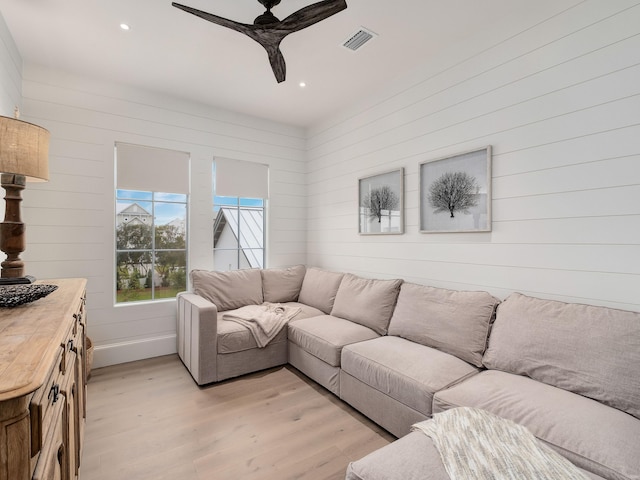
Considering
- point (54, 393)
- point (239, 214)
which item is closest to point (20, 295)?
point (54, 393)

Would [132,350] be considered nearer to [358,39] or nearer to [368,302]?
[368,302]

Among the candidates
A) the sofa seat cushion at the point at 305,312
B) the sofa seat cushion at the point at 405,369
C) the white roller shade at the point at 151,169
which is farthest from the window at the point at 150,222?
the sofa seat cushion at the point at 405,369

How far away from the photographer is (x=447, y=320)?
2275 millimetres

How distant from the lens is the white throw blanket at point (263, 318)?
9.81 feet

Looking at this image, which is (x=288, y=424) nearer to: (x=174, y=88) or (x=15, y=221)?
(x=15, y=221)

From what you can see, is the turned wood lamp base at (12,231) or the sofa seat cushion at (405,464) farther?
the turned wood lamp base at (12,231)

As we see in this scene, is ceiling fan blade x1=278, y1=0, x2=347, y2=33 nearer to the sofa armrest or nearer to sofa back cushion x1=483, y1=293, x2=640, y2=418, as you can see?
sofa back cushion x1=483, y1=293, x2=640, y2=418

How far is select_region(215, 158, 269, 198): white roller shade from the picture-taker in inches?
153

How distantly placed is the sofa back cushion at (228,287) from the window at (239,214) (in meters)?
0.43

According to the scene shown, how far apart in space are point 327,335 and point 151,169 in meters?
2.57

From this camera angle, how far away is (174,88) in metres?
3.35

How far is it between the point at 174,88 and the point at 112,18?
1.07 m

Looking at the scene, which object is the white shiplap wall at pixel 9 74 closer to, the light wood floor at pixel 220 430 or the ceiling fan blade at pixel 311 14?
the light wood floor at pixel 220 430

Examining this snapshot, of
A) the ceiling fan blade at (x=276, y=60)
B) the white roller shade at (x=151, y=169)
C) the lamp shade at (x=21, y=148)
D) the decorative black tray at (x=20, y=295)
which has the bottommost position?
the decorative black tray at (x=20, y=295)
